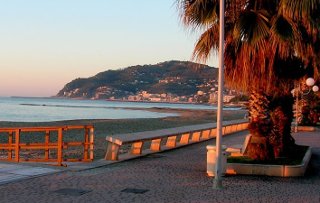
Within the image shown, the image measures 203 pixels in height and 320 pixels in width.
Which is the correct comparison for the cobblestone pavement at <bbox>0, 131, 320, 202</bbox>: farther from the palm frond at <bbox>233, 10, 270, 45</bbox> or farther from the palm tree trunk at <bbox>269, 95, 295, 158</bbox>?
the palm frond at <bbox>233, 10, 270, 45</bbox>

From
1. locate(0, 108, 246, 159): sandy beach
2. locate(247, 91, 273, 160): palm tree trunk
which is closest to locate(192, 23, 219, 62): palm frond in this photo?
locate(247, 91, 273, 160): palm tree trunk

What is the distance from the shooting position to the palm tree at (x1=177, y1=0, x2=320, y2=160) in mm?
11258

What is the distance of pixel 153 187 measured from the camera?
9.38 m

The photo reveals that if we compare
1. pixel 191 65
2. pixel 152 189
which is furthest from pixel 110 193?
pixel 191 65

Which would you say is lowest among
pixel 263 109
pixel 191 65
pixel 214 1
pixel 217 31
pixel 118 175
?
pixel 118 175

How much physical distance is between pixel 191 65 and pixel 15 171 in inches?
208

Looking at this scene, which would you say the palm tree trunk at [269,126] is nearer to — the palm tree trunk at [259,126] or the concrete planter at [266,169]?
the palm tree trunk at [259,126]

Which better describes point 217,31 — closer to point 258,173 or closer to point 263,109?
point 263,109

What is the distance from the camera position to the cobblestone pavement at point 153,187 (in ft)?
27.2

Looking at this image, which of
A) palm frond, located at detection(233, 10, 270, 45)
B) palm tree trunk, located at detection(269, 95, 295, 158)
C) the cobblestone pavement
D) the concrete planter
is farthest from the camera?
palm tree trunk, located at detection(269, 95, 295, 158)

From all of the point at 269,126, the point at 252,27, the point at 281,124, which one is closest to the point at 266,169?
the point at 269,126

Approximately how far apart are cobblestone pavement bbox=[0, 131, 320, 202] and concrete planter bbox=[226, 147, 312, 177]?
301mm

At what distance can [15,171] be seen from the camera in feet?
34.9

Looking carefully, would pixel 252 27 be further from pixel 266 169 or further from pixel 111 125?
pixel 111 125
